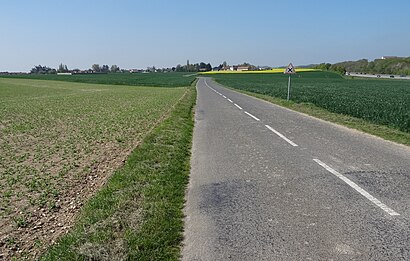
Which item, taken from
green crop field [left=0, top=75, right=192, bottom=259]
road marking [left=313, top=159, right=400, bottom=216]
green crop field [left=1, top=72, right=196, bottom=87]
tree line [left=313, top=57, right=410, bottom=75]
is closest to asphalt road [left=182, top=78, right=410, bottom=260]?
road marking [left=313, top=159, right=400, bottom=216]

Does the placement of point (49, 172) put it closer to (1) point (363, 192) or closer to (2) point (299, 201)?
(2) point (299, 201)

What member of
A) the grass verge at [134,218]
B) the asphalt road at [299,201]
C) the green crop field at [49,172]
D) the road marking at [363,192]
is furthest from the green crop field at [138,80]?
the road marking at [363,192]

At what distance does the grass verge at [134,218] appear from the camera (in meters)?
3.51

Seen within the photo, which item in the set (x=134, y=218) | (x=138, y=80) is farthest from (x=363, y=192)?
(x=138, y=80)

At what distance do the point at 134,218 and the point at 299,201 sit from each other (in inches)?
96.5

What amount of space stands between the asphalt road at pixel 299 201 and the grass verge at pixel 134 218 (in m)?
0.25

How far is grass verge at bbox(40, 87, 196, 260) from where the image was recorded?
3508mm

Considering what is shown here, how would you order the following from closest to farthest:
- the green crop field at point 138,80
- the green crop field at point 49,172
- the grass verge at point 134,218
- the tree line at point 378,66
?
the grass verge at point 134,218 → the green crop field at point 49,172 → the green crop field at point 138,80 → the tree line at point 378,66

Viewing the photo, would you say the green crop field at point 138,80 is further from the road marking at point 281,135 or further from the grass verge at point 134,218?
the grass verge at point 134,218

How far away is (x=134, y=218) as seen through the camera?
435 cm

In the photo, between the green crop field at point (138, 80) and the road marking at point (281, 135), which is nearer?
the road marking at point (281, 135)

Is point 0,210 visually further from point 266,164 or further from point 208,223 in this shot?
point 266,164

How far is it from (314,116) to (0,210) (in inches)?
543

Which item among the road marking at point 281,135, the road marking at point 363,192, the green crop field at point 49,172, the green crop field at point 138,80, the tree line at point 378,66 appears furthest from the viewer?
the tree line at point 378,66
